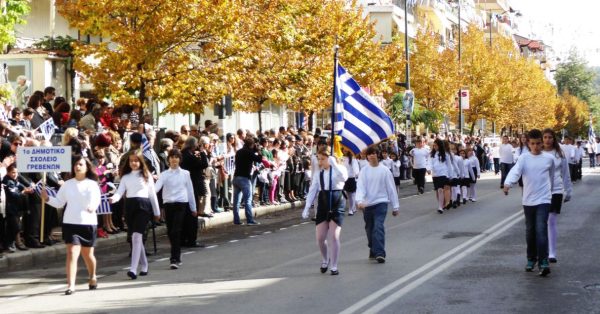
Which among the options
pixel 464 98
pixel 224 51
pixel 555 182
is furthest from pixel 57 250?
pixel 464 98

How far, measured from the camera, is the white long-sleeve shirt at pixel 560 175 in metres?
14.7

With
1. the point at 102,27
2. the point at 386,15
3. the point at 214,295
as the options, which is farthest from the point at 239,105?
the point at 386,15

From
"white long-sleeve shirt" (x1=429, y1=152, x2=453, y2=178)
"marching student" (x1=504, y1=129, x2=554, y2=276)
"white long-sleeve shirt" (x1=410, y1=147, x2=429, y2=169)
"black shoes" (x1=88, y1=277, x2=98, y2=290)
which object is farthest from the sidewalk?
"white long-sleeve shirt" (x1=410, y1=147, x2=429, y2=169)

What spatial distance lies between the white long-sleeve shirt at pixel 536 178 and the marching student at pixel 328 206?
7.54 feet

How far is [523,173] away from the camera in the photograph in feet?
47.0

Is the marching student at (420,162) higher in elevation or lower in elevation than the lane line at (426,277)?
higher

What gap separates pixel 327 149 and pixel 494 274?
2842mm

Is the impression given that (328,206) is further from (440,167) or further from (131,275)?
(440,167)

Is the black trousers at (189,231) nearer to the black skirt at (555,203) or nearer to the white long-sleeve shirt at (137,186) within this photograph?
the white long-sleeve shirt at (137,186)

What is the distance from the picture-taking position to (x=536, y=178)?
14180 millimetres

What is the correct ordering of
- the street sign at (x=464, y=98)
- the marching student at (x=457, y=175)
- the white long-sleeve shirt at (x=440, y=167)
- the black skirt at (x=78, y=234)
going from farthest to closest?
1. the street sign at (x=464, y=98)
2. the marching student at (x=457, y=175)
3. the white long-sleeve shirt at (x=440, y=167)
4. the black skirt at (x=78, y=234)

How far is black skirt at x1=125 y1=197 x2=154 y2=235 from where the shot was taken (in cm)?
1462

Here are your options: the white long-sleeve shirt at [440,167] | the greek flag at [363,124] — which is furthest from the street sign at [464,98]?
the greek flag at [363,124]

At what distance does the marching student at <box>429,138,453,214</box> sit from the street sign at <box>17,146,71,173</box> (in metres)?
13.0
